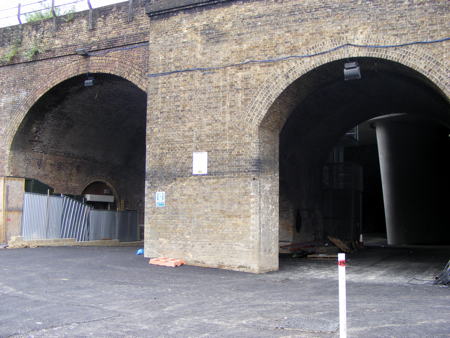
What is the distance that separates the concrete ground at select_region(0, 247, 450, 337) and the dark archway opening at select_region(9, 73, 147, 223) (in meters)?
6.31

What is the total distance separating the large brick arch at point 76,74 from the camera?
52.1 feet

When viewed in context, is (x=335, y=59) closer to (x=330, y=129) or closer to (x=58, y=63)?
Answer: (x=330, y=129)

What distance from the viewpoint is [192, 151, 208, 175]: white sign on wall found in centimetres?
1324

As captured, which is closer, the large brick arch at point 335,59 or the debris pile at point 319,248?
the large brick arch at point 335,59

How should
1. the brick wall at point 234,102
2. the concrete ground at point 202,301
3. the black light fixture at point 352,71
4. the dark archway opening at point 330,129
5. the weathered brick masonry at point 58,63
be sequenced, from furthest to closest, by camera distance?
the weathered brick masonry at point 58,63, the dark archway opening at point 330,129, the brick wall at point 234,102, the black light fixture at point 352,71, the concrete ground at point 202,301

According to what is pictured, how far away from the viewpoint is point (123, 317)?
725cm

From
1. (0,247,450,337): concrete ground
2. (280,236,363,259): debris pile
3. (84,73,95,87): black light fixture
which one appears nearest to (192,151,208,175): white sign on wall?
(0,247,450,337): concrete ground

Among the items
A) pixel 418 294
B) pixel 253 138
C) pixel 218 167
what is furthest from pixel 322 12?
pixel 418 294

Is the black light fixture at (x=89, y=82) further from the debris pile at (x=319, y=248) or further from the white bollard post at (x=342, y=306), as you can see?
the white bollard post at (x=342, y=306)

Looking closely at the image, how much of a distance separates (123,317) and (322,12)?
8.66 metres

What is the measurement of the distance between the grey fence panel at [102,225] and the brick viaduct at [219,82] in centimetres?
382

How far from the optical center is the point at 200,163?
13312mm

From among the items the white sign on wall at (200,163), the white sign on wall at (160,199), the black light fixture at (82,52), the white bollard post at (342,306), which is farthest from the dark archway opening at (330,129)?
the white bollard post at (342,306)

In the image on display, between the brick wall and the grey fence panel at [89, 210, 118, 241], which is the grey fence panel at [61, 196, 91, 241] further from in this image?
the brick wall
